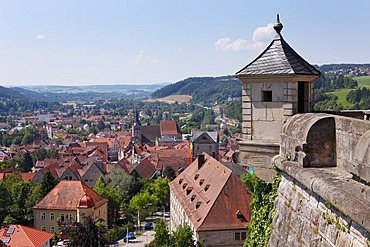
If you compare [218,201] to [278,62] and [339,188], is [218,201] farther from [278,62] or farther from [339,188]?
[339,188]

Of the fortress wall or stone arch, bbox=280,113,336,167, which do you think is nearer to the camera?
the fortress wall

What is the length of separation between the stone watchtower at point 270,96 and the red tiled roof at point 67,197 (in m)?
31.1

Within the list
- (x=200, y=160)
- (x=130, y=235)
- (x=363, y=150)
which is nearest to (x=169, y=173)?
(x=130, y=235)

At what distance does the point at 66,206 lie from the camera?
38625 millimetres

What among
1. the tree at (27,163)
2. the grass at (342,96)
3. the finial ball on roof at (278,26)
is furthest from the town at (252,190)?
the grass at (342,96)

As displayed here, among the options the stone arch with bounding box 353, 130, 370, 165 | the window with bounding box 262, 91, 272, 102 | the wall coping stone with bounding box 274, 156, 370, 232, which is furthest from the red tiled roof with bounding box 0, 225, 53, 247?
the stone arch with bounding box 353, 130, 370, 165

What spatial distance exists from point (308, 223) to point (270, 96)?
3.43 m

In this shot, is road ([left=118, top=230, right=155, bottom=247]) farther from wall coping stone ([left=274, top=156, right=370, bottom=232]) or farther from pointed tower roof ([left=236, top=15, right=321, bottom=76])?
wall coping stone ([left=274, top=156, right=370, bottom=232])

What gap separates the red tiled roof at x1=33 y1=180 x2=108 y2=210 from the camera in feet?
127

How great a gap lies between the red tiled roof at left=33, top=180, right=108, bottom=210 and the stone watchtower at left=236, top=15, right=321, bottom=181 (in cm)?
3109

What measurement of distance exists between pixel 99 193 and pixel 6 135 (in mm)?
96349

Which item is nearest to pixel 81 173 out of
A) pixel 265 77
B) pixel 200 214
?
pixel 200 214

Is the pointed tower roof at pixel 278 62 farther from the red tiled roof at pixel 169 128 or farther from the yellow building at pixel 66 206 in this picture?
the red tiled roof at pixel 169 128

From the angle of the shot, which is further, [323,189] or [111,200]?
[111,200]
